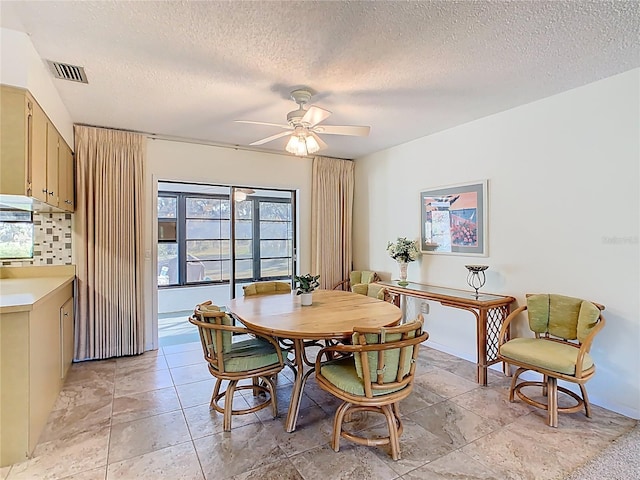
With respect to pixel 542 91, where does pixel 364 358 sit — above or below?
below

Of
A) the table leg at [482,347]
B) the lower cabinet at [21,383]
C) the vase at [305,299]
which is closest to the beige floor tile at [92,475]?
the lower cabinet at [21,383]

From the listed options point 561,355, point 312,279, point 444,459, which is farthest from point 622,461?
point 312,279

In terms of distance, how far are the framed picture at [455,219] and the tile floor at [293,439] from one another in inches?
56.3

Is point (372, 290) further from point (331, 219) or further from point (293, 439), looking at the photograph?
point (293, 439)

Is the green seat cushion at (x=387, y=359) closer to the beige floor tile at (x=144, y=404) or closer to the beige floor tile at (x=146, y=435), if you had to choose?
the beige floor tile at (x=146, y=435)

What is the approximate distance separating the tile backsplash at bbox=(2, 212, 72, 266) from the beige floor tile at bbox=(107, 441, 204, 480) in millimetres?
2500

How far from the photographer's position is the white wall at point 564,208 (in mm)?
2627

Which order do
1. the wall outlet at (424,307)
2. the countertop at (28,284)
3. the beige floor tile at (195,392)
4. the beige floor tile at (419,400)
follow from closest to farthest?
1. the countertop at (28,284)
2. the beige floor tile at (419,400)
3. the beige floor tile at (195,392)
4. the wall outlet at (424,307)

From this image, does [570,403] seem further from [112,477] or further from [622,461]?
[112,477]

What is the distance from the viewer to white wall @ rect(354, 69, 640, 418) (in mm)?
2627

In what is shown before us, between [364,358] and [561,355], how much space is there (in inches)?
64.0

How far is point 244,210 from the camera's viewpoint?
4980 mm

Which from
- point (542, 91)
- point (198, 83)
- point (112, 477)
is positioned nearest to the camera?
point (112, 477)

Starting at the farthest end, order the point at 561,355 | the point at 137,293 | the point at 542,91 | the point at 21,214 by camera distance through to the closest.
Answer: the point at 137,293
the point at 21,214
the point at 542,91
the point at 561,355
